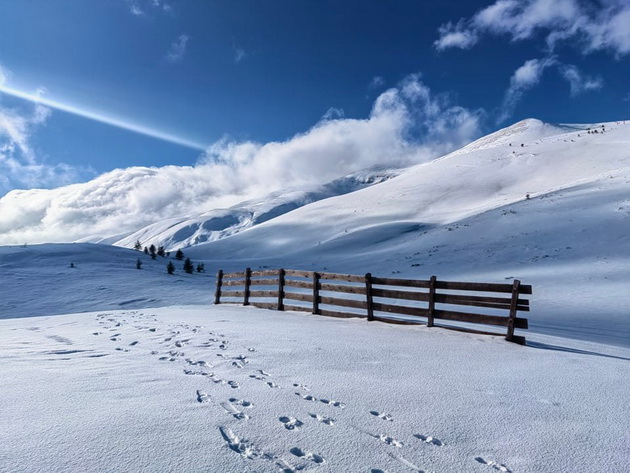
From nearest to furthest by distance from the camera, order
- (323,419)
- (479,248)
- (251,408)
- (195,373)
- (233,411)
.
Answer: (323,419) < (233,411) < (251,408) < (195,373) < (479,248)

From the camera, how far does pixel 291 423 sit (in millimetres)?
3996

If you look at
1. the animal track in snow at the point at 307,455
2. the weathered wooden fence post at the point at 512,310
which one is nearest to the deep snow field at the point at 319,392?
the animal track in snow at the point at 307,455

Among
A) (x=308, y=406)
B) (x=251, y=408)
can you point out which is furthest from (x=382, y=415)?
(x=251, y=408)

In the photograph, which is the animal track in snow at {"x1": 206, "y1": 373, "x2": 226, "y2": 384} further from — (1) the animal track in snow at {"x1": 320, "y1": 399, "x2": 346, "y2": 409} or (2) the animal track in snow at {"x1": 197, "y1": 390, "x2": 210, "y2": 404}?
(1) the animal track in snow at {"x1": 320, "y1": 399, "x2": 346, "y2": 409}

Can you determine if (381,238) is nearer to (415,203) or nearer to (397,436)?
(415,203)

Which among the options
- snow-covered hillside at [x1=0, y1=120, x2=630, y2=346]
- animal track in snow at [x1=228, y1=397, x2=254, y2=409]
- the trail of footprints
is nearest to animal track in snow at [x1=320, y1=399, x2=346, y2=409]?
the trail of footprints

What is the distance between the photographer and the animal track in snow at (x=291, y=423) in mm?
3912

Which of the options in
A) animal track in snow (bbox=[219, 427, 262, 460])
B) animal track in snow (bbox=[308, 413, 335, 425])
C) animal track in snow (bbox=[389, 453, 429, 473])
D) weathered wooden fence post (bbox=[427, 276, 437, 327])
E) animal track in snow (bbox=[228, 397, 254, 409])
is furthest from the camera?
weathered wooden fence post (bbox=[427, 276, 437, 327])

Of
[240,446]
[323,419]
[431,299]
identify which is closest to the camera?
[240,446]

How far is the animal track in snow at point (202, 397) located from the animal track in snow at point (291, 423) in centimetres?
104

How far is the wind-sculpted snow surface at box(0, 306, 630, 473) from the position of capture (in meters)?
3.36

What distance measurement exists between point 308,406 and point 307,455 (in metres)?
1.05

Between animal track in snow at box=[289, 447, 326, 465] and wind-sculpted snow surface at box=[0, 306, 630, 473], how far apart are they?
0.04 ft

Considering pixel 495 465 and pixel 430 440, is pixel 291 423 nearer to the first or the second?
pixel 430 440
